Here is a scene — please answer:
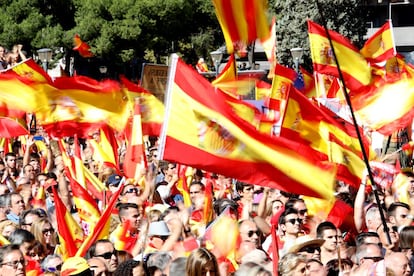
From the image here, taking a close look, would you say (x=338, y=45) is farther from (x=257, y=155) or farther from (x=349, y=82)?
(x=257, y=155)

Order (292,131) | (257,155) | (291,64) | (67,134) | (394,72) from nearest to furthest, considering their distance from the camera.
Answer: (257,155) → (292,131) → (67,134) → (394,72) → (291,64)

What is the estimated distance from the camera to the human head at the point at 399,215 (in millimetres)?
10195

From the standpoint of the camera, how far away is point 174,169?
45.9 ft

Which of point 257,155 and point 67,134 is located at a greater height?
point 257,155

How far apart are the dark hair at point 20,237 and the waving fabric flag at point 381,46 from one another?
27.8ft

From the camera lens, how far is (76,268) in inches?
314

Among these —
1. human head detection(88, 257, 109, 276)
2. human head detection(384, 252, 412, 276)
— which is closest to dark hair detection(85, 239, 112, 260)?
human head detection(88, 257, 109, 276)

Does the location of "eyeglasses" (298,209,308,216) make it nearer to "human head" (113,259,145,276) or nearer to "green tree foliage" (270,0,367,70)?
"human head" (113,259,145,276)

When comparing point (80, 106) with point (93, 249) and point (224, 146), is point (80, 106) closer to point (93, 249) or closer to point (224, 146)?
point (93, 249)

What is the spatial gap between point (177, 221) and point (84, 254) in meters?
0.80

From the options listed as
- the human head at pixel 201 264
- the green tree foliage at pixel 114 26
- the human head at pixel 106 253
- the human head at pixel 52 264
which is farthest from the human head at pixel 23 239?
the green tree foliage at pixel 114 26

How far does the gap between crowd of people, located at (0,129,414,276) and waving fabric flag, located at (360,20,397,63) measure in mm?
4332

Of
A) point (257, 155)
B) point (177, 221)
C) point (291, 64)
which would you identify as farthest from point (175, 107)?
point (291, 64)

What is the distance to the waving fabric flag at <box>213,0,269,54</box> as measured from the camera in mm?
8164
